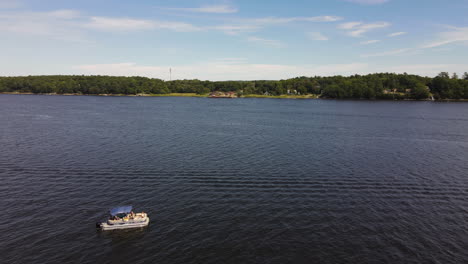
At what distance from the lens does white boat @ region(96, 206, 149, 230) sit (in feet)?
125

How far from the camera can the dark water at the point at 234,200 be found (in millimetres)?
33938

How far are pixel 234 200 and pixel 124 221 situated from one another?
1714 cm

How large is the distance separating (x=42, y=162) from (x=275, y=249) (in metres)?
57.1

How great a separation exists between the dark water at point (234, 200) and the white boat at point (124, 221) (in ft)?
3.05

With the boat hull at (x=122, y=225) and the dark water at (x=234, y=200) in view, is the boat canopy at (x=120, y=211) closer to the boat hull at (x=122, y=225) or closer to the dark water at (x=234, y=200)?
the boat hull at (x=122, y=225)

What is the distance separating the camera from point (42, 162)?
64.4 m

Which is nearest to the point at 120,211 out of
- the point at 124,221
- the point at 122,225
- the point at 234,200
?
the point at 124,221

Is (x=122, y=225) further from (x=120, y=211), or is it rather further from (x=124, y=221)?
(x=120, y=211)

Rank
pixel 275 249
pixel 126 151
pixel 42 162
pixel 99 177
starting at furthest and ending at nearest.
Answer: pixel 126 151 < pixel 42 162 < pixel 99 177 < pixel 275 249

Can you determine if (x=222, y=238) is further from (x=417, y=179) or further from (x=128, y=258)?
(x=417, y=179)

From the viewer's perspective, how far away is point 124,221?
126 feet

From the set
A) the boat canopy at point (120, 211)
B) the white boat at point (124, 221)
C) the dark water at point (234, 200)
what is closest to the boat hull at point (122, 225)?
the white boat at point (124, 221)

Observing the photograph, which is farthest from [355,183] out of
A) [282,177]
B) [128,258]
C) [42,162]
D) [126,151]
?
[42,162]

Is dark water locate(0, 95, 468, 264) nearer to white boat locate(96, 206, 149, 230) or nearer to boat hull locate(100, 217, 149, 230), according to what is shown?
boat hull locate(100, 217, 149, 230)
